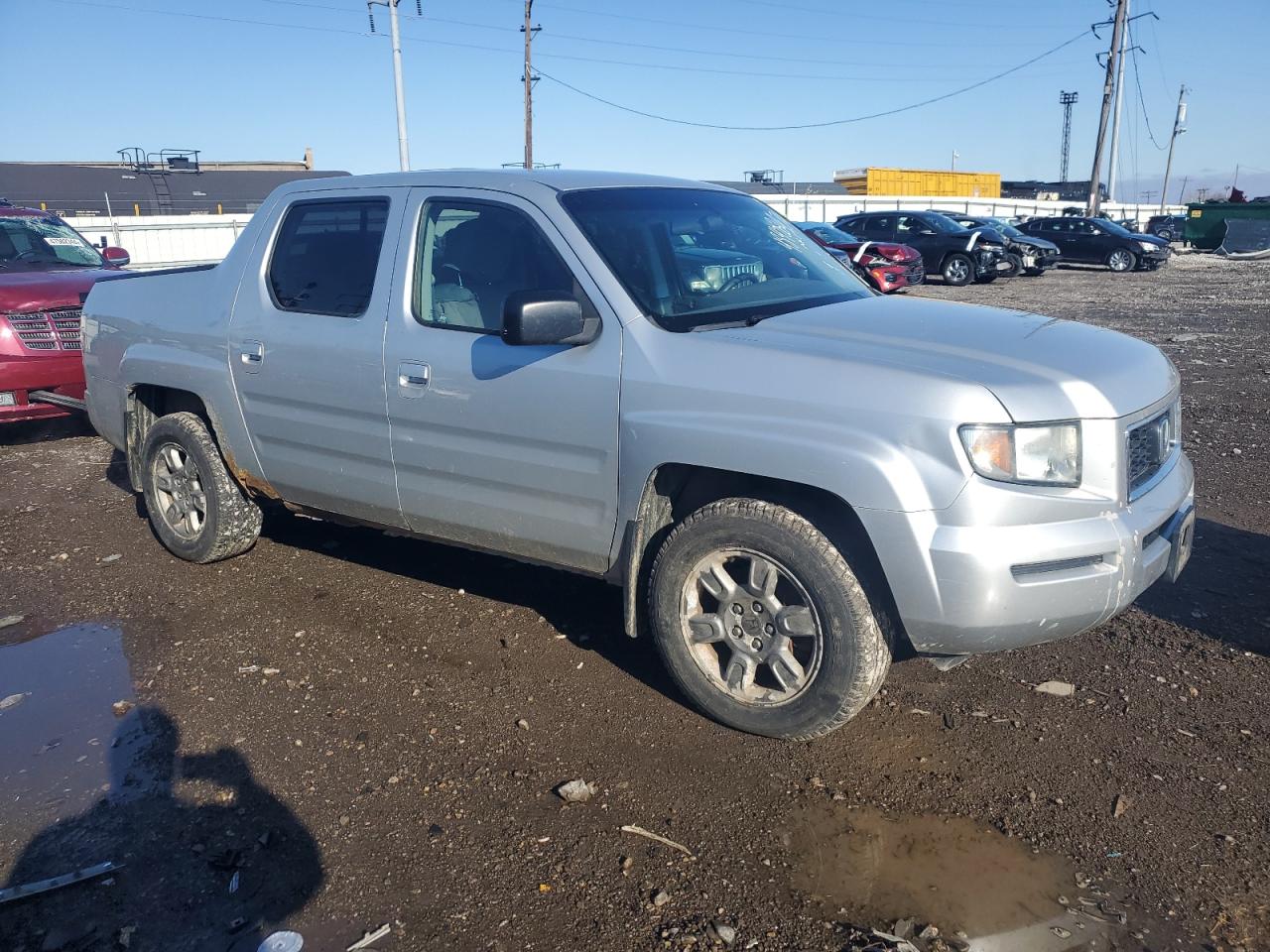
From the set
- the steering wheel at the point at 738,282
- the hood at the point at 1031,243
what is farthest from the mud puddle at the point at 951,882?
the hood at the point at 1031,243

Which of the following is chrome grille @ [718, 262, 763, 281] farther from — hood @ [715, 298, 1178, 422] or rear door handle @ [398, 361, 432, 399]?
rear door handle @ [398, 361, 432, 399]

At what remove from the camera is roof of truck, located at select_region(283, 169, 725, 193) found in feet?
13.3

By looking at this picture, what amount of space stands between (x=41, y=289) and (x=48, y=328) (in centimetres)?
38

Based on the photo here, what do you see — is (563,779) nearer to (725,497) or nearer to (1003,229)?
(725,497)

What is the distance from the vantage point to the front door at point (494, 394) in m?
3.68

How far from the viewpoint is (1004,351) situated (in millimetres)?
3346

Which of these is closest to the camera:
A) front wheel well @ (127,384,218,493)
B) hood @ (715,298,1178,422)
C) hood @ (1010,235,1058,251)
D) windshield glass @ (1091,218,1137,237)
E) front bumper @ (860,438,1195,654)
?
front bumper @ (860,438,1195,654)

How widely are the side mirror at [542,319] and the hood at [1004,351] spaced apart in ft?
1.73

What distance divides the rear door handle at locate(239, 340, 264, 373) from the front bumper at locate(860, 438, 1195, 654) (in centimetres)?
298

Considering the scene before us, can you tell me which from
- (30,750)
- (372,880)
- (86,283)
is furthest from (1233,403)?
(86,283)

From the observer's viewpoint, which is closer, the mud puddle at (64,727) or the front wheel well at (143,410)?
the mud puddle at (64,727)

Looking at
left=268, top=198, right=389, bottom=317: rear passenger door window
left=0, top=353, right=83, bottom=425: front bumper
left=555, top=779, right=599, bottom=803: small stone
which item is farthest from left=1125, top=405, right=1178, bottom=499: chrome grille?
left=0, top=353, right=83, bottom=425: front bumper

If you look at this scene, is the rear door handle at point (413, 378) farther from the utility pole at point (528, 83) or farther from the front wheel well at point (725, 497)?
the utility pole at point (528, 83)

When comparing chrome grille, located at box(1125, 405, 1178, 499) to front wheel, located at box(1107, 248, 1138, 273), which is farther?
front wheel, located at box(1107, 248, 1138, 273)
